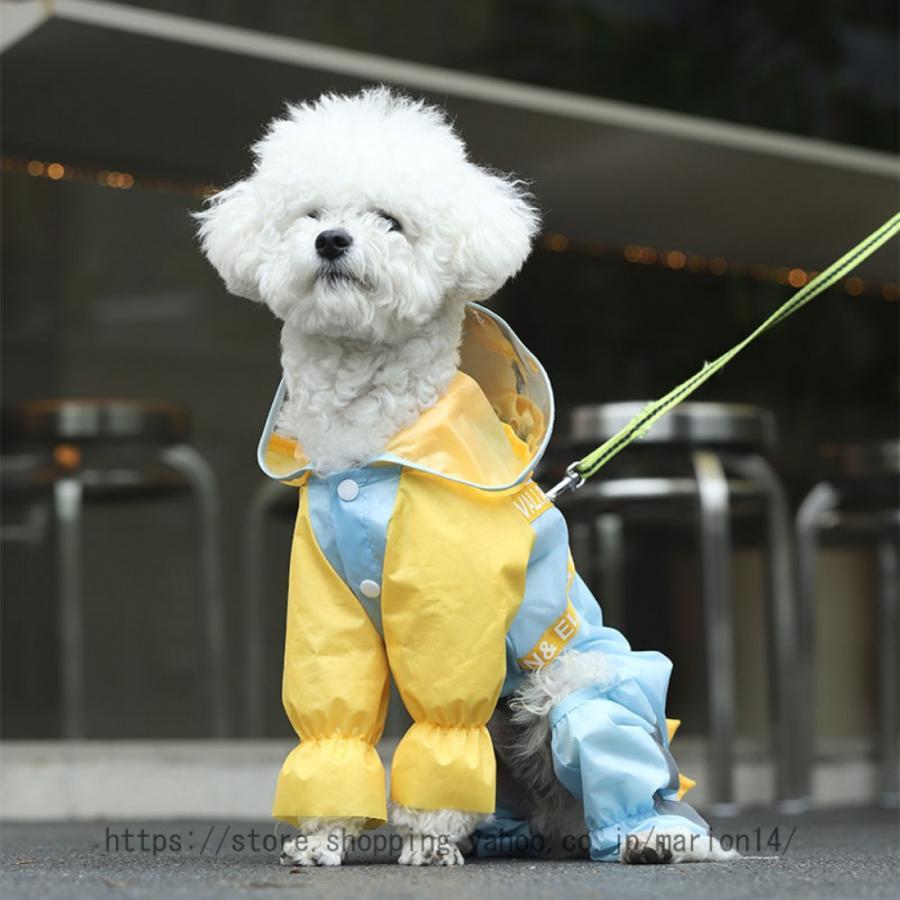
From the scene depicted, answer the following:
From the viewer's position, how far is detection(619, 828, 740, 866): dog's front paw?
2102 mm

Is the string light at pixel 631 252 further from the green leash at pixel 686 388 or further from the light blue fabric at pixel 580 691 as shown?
the light blue fabric at pixel 580 691

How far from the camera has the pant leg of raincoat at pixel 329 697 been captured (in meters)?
2.06

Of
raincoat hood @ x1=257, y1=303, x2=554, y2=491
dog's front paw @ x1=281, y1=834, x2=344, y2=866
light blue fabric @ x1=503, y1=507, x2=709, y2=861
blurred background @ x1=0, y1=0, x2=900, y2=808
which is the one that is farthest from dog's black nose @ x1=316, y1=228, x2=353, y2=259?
blurred background @ x1=0, y1=0, x2=900, y2=808

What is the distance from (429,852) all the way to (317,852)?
132 millimetres

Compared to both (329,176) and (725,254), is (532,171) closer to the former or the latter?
(725,254)

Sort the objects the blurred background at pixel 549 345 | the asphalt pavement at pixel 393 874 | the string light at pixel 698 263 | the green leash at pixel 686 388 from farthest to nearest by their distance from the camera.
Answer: the string light at pixel 698 263 < the blurred background at pixel 549 345 < the green leash at pixel 686 388 < the asphalt pavement at pixel 393 874

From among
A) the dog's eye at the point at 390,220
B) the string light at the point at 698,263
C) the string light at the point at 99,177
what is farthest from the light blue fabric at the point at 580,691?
the string light at the point at 698,263

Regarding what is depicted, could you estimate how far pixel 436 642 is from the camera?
209cm

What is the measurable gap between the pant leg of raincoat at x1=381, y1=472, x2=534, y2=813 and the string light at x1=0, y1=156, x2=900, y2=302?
7.43 ft

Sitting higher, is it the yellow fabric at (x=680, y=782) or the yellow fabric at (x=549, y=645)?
the yellow fabric at (x=549, y=645)

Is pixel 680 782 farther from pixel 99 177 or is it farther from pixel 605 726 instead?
pixel 99 177

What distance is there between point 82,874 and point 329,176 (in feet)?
2.82

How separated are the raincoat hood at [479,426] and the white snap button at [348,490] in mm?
35

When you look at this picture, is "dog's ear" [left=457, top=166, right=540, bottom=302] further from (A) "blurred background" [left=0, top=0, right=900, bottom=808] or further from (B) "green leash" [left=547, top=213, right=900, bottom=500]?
(A) "blurred background" [left=0, top=0, right=900, bottom=808]
